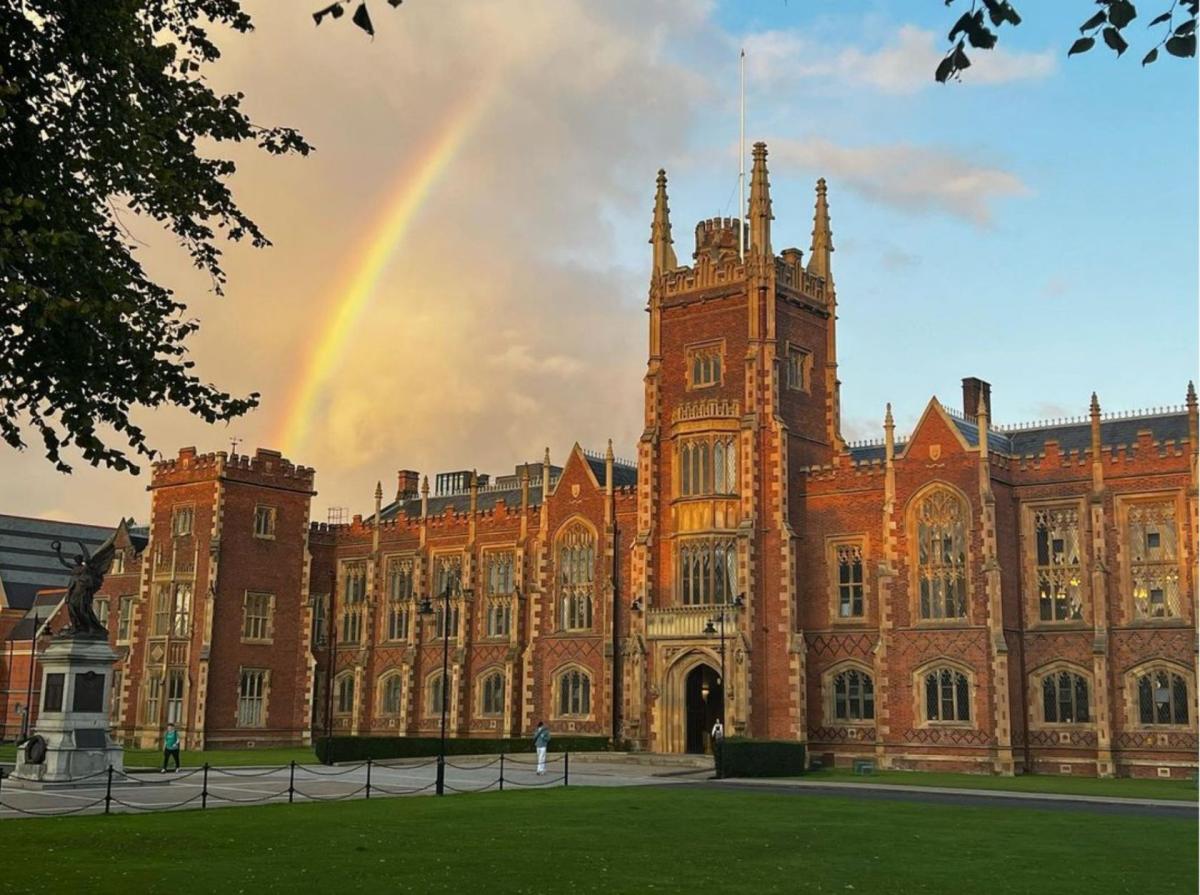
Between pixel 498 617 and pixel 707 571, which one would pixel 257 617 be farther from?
pixel 707 571

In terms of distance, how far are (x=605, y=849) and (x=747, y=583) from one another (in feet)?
97.5

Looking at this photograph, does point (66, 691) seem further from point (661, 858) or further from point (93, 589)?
point (661, 858)

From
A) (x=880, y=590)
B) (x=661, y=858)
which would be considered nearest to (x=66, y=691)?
(x=661, y=858)

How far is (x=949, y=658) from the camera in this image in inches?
1842

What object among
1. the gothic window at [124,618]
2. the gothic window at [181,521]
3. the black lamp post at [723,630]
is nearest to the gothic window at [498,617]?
the black lamp post at [723,630]

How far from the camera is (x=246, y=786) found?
115ft

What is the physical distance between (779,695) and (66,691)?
25.7 meters

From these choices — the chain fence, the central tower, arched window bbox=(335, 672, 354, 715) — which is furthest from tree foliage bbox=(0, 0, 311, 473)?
arched window bbox=(335, 672, 354, 715)

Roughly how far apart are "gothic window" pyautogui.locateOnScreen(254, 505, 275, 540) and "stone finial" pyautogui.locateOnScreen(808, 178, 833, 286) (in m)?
30.0

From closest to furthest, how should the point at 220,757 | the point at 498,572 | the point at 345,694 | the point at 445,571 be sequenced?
the point at 220,757
the point at 498,572
the point at 445,571
the point at 345,694

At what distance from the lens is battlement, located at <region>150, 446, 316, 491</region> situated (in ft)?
207

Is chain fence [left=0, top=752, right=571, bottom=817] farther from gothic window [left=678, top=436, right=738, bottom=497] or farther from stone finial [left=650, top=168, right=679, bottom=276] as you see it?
stone finial [left=650, top=168, right=679, bottom=276]

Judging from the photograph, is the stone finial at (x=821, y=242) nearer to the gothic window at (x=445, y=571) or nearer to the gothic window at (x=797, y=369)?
the gothic window at (x=797, y=369)

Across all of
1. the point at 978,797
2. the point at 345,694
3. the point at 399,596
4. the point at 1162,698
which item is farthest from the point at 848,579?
Answer: the point at 345,694
